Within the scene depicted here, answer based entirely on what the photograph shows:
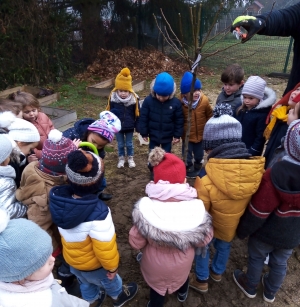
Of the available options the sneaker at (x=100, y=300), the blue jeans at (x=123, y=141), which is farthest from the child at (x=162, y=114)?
the sneaker at (x=100, y=300)

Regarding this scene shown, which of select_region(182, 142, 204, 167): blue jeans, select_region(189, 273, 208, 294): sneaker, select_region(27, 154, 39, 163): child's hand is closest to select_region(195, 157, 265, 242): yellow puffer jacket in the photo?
select_region(189, 273, 208, 294): sneaker

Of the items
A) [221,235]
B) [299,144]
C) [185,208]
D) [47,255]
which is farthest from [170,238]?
[299,144]

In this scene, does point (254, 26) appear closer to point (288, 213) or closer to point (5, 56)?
point (288, 213)

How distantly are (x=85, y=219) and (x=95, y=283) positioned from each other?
665mm

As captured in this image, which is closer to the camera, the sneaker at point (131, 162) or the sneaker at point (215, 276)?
the sneaker at point (215, 276)

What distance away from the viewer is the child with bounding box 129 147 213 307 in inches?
70.1

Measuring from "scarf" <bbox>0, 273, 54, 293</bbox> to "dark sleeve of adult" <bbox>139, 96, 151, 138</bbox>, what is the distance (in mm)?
2805

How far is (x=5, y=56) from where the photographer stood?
7492mm

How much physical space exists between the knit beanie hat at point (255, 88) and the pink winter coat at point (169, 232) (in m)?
1.61

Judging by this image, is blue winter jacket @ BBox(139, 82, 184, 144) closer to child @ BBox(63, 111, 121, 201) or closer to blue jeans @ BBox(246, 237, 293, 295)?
child @ BBox(63, 111, 121, 201)

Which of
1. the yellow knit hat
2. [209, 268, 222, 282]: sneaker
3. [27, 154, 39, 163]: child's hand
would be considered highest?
the yellow knit hat

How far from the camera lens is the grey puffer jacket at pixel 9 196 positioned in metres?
1.94

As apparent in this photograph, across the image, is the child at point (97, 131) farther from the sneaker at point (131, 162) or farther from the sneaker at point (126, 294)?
the sneaker at point (131, 162)

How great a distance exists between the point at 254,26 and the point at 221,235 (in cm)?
175
